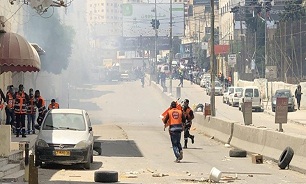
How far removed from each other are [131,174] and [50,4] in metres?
10.9

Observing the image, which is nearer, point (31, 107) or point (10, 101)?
point (10, 101)

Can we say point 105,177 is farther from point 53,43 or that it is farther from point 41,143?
point 53,43

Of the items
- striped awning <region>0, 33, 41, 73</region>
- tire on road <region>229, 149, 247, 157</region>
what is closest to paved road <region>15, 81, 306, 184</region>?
tire on road <region>229, 149, 247, 157</region>

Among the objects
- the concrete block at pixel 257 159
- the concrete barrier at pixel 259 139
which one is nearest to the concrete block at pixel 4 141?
the concrete barrier at pixel 259 139

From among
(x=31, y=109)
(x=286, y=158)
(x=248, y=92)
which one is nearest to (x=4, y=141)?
(x=286, y=158)

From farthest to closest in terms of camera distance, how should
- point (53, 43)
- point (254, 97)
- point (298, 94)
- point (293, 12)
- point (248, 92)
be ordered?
point (293, 12)
point (53, 43)
point (248, 92)
point (254, 97)
point (298, 94)

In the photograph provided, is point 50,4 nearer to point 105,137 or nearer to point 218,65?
point 105,137

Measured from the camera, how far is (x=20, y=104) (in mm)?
30203

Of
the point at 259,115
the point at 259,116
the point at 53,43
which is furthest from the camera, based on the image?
the point at 53,43

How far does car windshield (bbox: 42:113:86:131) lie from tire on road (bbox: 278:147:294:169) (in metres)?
5.03

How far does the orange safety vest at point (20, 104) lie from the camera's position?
99.0 feet

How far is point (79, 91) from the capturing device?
106 metres

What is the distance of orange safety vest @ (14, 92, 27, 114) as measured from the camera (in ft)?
99.0

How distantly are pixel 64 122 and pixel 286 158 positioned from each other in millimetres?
5704
